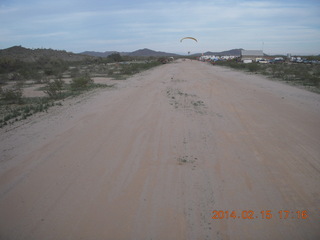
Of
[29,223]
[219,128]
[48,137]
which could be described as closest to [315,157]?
[219,128]

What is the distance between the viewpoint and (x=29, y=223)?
3865mm

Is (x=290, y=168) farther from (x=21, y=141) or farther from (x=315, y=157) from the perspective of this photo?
(x=21, y=141)

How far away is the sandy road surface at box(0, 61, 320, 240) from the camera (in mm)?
3822

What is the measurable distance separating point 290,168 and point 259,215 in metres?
2.05

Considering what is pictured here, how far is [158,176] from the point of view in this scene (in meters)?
5.22
